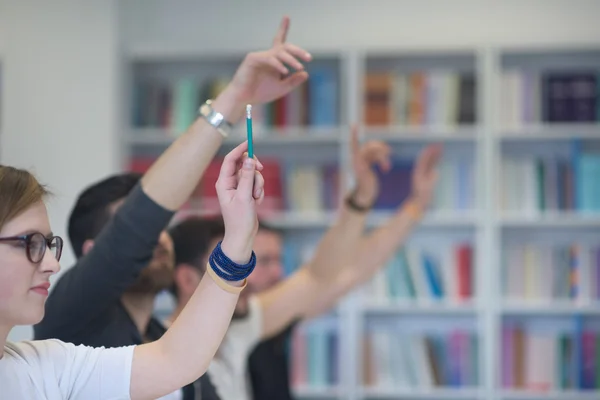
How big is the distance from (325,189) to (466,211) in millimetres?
717

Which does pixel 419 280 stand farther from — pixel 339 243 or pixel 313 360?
pixel 339 243

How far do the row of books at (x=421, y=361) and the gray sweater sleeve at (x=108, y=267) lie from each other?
299 centimetres

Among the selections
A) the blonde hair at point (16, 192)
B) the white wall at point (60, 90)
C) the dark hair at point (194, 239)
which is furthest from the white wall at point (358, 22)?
the blonde hair at point (16, 192)

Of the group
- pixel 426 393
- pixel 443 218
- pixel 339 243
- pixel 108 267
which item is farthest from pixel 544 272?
pixel 108 267

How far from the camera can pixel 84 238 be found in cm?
196

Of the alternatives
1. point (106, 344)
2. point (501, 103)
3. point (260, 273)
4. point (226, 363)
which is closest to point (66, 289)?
point (106, 344)

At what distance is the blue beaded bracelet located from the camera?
1.23 metres

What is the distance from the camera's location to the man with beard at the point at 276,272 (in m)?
2.59

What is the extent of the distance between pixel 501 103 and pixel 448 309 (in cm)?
106

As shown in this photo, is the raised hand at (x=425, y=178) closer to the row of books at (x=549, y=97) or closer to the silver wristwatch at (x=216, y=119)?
the row of books at (x=549, y=97)

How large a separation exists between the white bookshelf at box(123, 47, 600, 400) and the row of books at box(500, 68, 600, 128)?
3cm

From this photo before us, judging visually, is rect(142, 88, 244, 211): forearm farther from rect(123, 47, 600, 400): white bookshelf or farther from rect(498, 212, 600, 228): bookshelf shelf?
rect(498, 212, 600, 228): bookshelf shelf

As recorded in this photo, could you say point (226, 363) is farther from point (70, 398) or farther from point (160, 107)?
point (160, 107)

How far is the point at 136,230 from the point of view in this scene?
163cm
